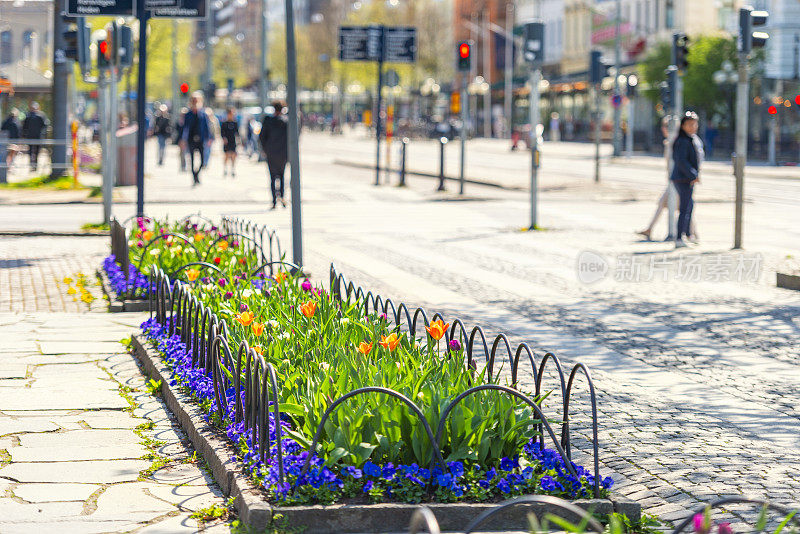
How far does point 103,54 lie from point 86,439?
Answer: 12.3 meters

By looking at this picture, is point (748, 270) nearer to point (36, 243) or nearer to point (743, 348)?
point (743, 348)

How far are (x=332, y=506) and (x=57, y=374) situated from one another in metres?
3.85

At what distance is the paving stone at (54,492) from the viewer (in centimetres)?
539

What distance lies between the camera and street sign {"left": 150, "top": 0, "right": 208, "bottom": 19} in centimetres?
1491

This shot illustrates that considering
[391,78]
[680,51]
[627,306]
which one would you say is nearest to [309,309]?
[627,306]

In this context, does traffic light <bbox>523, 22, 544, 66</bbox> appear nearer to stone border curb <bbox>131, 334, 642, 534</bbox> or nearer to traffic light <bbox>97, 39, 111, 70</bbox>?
traffic light <bbox>97, 39, 111, 70</bbox>

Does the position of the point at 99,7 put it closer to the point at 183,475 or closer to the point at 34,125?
the point at 183,475

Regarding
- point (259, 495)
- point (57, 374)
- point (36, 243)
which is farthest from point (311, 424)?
point (36, 243)

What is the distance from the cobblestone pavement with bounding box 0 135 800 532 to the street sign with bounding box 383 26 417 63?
19.5 ft

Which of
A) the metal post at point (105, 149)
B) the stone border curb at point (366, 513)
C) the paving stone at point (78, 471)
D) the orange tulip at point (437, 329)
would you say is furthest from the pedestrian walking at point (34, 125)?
the stone border curb at point (366, 513)

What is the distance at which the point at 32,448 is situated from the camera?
6297 millimetres

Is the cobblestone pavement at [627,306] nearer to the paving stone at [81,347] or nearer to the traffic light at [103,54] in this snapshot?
the paving stone at [81,347]

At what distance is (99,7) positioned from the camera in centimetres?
1484

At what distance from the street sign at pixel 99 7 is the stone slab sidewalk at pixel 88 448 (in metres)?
6.15
